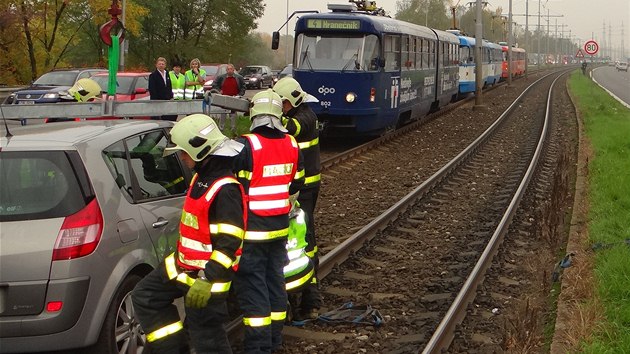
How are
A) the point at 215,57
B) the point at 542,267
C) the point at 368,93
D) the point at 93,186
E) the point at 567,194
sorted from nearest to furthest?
the point at 93,186
the point at 542,267
the point at 567,194
the point at 368,93
the point at 215,57

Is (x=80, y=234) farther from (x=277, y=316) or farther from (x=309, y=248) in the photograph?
(x=309, y=248)

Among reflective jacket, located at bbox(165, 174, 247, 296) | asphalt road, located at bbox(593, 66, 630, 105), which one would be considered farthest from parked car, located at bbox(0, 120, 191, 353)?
asphalt road, located at bbox(593, 66, 630, 105)

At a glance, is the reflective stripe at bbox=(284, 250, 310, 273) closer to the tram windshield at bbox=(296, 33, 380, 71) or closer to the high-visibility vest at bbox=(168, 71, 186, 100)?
the high-visibility vest at bbox=(168, 71, 186, 100)

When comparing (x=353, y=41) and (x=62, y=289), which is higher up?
(x=353, y=41)

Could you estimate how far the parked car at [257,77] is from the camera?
45.5 metres

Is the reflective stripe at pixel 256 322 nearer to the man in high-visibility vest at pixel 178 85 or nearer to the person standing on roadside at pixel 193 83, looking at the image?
the man in high-visibility vest at pixel 178 85

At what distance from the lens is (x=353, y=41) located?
17.6 meters

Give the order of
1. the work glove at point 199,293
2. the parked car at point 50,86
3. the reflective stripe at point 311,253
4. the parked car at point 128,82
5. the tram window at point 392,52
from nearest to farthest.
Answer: the work glove at point 199,293
the reflective stripe at point 311,253
the tram window at point 392,52
the parked car at point 128,82
the parked car at point 50,86

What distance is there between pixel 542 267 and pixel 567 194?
13.9 ft

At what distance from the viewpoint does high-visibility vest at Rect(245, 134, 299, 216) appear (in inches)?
214

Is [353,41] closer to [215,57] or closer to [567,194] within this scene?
[567,194]

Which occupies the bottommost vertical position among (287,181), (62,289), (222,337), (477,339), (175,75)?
(477,339)

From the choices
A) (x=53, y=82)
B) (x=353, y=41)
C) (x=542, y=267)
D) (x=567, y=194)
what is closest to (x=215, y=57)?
(x=53, y=82)

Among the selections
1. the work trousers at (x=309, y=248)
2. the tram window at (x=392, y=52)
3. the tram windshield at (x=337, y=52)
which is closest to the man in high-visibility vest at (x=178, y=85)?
the tram windshield at (x=337, y=52)
